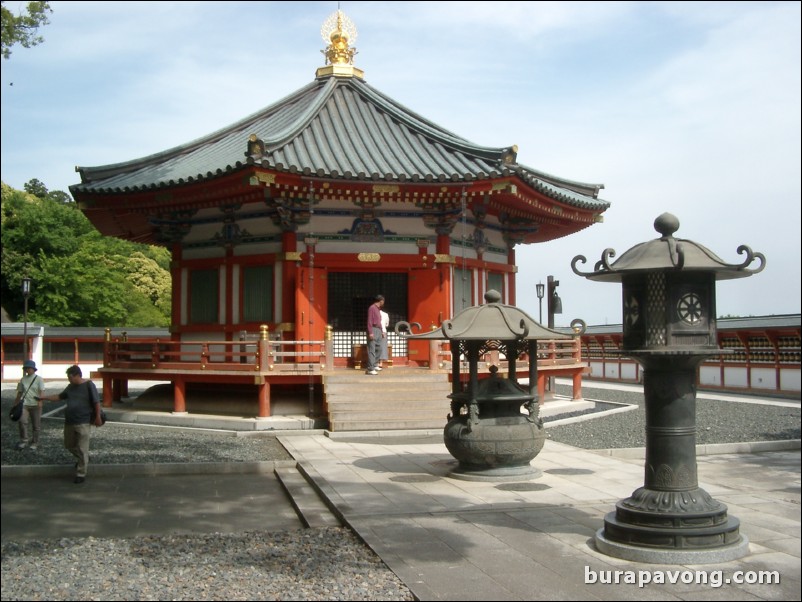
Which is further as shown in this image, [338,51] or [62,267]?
[62,267]

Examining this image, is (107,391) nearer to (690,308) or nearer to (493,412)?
(493,412)

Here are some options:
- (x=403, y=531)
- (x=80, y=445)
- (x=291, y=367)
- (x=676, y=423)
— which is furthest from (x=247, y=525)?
(x=291, y=367)

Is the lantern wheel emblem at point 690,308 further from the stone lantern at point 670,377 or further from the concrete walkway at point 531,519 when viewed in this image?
the concrete walkway at point 531,519

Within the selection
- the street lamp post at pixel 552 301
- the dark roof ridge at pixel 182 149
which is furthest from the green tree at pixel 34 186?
the street lamp post at pixel 552 301

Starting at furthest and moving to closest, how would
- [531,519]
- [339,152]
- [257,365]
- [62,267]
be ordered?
[62,267] < [339,152] < [257,365] < [531,519]

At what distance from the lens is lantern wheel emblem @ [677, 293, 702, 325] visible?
632 centimetres

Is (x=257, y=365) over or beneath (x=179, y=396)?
over

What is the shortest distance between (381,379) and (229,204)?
5722 millimetres

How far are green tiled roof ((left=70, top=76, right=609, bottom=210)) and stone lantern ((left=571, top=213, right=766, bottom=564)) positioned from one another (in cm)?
1006

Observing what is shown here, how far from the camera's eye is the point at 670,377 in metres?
6.31

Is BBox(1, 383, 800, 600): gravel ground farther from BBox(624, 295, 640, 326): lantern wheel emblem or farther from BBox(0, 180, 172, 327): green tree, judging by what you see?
BBox(0, 180, 172, 327): green tree

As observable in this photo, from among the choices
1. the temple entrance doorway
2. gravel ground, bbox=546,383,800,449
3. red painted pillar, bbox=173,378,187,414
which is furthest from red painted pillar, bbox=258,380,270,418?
gravel ground, bbox=546,383,800,449

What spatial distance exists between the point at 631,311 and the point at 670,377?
66 cm

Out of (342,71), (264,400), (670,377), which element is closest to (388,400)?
(264,400)
